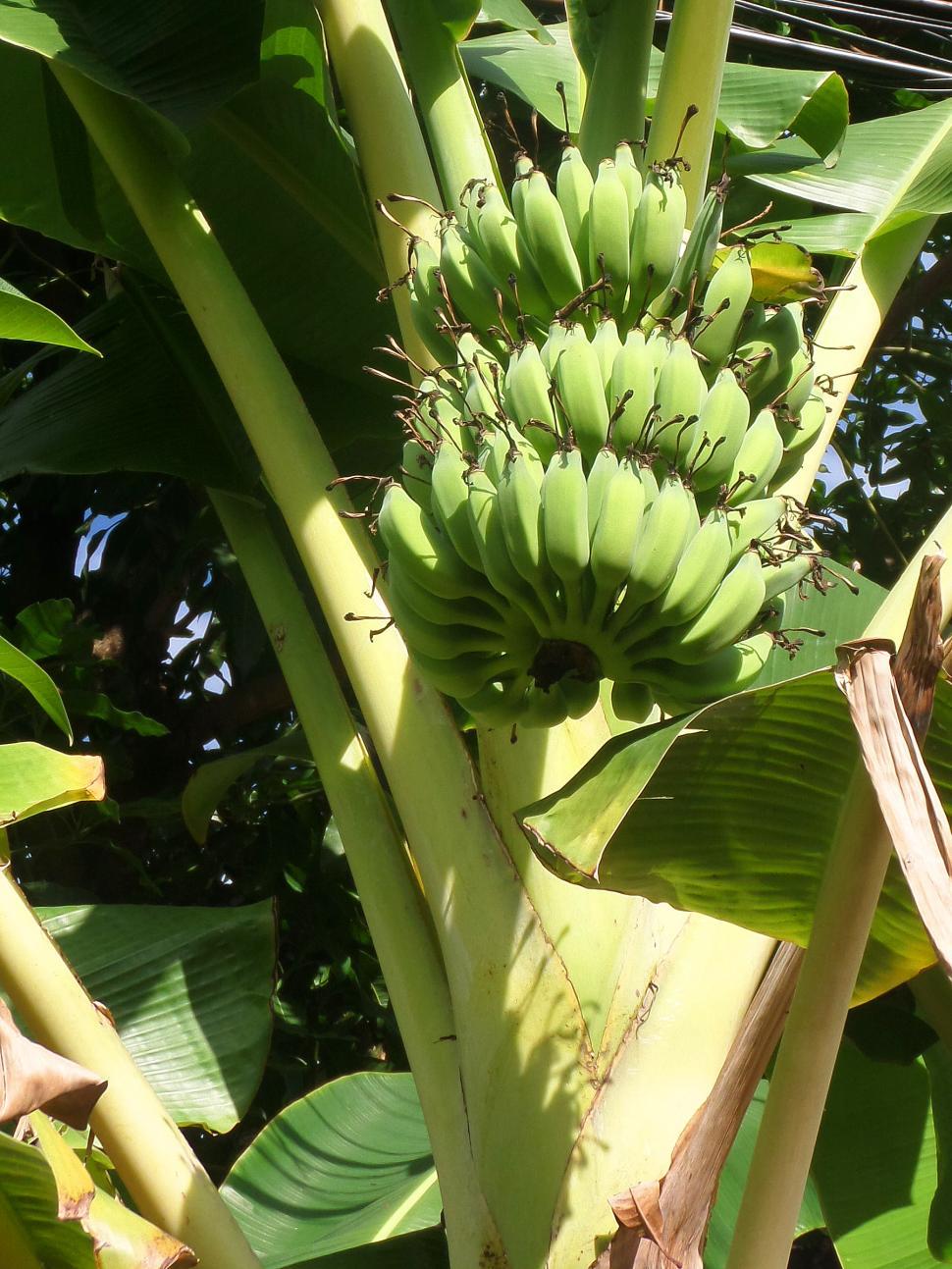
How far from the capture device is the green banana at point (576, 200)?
1.04 meters

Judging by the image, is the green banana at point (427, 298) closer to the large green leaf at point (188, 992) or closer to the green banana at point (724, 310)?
the green banana at point (724, 310)

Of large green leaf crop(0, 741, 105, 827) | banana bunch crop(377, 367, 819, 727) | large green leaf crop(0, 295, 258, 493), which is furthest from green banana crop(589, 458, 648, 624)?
large green leaf crop(0, 295, 258, 493)

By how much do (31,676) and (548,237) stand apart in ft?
2.10

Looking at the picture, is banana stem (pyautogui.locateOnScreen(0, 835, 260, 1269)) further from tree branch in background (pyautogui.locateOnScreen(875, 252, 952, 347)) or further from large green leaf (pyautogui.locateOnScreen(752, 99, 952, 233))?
tree branch in background (pyautogui.locateOnScreen(875, 252, 952, 347))

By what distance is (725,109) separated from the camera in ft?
4.96

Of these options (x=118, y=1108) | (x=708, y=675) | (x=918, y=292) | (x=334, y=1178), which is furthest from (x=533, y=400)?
(x=918, y=292)

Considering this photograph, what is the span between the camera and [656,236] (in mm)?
986

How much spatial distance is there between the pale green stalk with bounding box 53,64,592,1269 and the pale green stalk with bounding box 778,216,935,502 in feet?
1.50

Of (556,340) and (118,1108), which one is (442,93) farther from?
(118,1108)

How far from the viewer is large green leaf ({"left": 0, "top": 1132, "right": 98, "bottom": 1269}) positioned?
0.87 m

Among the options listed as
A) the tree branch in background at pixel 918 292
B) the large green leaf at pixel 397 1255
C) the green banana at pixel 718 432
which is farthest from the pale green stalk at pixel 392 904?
the tree branch in background at pixel 918 292

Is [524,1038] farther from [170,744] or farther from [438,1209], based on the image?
[170,744]

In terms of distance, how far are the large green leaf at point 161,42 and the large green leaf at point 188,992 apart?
3.05 ft

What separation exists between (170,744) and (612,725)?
1568mm
